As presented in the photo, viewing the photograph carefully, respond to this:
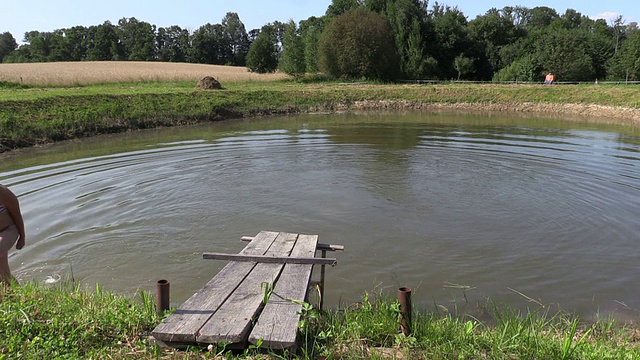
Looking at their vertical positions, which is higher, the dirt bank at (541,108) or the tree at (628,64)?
the tree at (628,64)

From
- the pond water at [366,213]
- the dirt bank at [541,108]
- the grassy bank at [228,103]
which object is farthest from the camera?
the dirt bank at [541,108]

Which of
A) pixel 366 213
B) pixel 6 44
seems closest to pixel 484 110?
pixel 366 213

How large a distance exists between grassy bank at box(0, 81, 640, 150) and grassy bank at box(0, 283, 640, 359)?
1529cm

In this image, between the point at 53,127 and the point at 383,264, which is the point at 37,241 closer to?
the point at 383,264

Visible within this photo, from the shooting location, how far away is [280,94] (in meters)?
35.2

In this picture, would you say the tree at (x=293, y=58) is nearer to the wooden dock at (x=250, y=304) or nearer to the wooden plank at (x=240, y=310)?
the wooden dock at (x=250, y=304)

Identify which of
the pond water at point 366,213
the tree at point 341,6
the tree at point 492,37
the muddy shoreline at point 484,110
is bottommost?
the pond water at point 366,213

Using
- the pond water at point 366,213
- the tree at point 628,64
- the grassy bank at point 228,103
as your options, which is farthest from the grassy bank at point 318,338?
the tree at point 628,64

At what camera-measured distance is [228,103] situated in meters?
30.1

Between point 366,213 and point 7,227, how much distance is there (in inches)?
248

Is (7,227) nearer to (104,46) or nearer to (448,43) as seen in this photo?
(448,43)

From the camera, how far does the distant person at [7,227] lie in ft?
19.1

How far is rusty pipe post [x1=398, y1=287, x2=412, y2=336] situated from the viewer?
4531 millimetres

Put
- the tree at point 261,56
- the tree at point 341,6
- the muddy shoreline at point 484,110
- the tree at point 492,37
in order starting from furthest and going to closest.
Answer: the tree at point 341,6
the tree at point 492,37
the tree at point 261,56
the muddy shoreline at point 484,110
